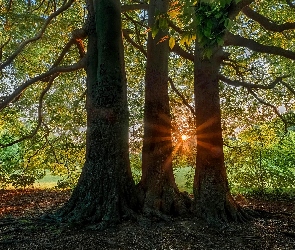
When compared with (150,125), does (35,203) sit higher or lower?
lower

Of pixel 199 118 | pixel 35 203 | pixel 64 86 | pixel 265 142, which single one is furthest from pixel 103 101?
pixel 265 142

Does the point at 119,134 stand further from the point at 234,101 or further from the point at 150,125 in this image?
the point at 234,101

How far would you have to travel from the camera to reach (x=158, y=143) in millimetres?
8320

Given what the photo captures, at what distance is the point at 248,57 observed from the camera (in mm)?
13312

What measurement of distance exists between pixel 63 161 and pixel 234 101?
6750mm

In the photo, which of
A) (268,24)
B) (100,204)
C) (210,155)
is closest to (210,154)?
(210,155)

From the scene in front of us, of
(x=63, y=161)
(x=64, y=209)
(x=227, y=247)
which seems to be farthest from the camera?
(x=63, y=161)

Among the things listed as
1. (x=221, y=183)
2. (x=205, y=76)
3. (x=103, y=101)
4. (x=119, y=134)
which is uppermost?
(x=205, y=76)

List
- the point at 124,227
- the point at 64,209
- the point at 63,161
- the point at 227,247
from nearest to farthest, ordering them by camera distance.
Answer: the point at 227,247 < the point at 124,227 < the point at 64,209 < the point at 63,161

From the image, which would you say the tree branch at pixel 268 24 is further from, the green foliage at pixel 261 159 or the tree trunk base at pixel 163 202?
the tree trunk base at pixel 163 202

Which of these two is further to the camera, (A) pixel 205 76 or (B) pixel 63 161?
(B) pixel 63 161

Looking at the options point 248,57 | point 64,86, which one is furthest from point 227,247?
point 64,86

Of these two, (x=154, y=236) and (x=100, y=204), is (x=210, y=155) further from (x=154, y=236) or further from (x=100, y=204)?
(x=100, y=204)

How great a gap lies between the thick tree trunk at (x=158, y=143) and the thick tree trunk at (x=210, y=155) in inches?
23.1
